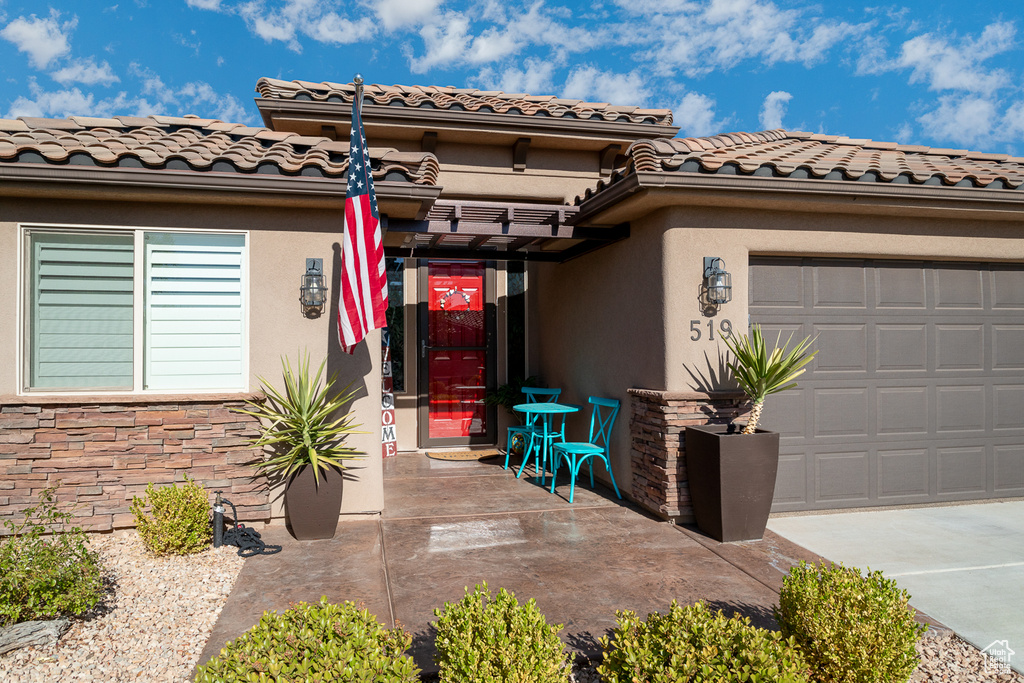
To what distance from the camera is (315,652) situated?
81.0 inches

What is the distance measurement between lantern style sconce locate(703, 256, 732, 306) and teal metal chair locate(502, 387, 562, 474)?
2.94 metres

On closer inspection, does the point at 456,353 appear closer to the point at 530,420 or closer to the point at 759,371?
the point at 530,420

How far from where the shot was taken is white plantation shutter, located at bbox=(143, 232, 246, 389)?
5.29 meters

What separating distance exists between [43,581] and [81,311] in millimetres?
2636

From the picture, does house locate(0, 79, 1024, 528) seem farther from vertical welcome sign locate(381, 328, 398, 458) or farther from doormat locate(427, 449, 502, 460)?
doormat locate(427, 449, 502, 460)

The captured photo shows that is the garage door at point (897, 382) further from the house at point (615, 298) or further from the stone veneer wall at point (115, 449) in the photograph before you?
the stone veneer wall at point (115, 449)

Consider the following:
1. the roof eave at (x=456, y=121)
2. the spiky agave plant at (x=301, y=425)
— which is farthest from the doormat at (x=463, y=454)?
the roof eave at (x=456, y=121)

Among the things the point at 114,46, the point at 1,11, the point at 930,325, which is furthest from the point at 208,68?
the point at 930,325

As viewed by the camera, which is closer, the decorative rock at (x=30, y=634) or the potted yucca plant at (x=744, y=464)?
the decorative rock at (x=30, y=634)

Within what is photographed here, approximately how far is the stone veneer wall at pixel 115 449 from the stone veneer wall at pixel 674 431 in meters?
3.57

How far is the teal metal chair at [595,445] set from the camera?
21.0 feet

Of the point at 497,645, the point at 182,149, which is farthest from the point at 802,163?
the point at 182,149

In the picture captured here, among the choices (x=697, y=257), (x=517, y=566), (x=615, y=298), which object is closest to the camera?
(x=517, y=566)

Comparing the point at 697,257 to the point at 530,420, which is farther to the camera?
the point at 530,420
